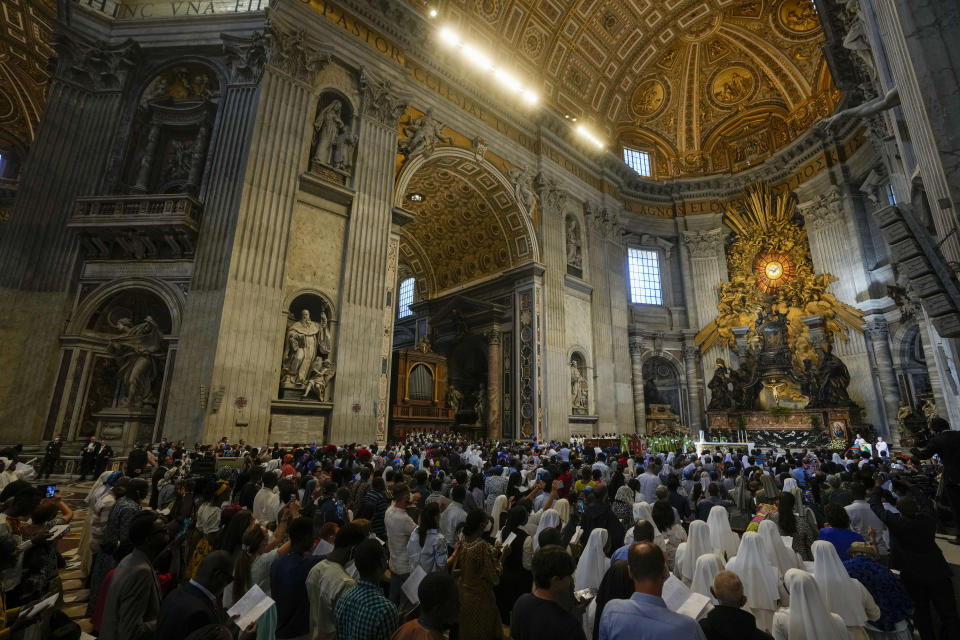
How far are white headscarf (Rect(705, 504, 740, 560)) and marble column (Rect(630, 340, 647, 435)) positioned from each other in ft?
60.5

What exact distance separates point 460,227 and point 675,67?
622 inches

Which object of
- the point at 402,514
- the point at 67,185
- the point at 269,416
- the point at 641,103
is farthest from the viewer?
the point at 641,103

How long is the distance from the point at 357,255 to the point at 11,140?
72.4ft

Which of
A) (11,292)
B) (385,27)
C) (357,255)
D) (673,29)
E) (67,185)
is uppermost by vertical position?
(673,29)

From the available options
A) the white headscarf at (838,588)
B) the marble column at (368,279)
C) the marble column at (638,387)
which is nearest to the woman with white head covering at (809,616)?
the white headscarf at (838,588)

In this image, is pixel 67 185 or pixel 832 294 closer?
pixel 67 185

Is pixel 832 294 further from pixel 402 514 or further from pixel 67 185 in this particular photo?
pixel 67 185

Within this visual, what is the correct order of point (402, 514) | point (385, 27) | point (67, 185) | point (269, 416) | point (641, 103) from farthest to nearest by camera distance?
point (641, 103) < point (385, 27) < point (67, 185) < point (269, 416) < point (402, 514)

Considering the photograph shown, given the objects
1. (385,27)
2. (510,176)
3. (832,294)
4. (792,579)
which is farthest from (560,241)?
(792,579)

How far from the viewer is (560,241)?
20.5m

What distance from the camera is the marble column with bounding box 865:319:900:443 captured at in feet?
58.0

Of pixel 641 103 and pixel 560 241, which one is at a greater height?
pixel 641 103

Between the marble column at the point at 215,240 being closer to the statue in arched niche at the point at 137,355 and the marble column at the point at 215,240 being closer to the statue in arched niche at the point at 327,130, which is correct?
the statue in arched niche at the point at 137,355

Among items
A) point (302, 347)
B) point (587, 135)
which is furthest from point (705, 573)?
point (587, 135)
